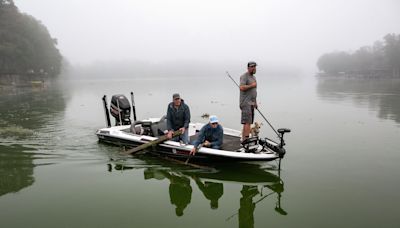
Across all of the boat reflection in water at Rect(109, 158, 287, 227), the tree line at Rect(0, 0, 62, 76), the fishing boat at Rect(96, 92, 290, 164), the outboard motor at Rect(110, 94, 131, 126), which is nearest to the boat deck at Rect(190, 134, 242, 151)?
the fishing boat at Rect(96, 92, 290, 164)

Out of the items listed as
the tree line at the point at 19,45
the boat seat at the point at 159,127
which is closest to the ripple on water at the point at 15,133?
the boat seat at the point at 159,127

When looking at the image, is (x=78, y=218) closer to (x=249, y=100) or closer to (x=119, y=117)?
(x=249, y=100)

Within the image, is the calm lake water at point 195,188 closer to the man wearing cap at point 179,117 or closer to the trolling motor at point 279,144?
the trolling motor at point 279,144

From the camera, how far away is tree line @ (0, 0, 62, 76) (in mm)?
50844

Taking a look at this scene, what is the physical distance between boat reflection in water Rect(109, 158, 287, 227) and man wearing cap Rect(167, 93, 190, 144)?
989 mm

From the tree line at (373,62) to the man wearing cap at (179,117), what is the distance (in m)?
101

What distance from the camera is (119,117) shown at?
39.4 feet

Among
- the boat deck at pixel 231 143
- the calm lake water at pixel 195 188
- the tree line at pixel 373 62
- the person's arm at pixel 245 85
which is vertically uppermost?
the tree line at pixel 373 62

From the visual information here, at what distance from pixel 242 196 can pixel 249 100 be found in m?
3.03

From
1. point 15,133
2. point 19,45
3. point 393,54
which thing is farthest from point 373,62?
point 15,133

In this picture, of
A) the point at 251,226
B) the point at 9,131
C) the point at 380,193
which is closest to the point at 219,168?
the point at 251,226

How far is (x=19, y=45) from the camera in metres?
52.7

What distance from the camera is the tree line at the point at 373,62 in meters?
95.2

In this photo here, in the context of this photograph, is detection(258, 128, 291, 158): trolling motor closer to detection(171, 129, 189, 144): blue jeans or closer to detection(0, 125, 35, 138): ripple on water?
detection(171, 129, 189, 144): blue jeans
